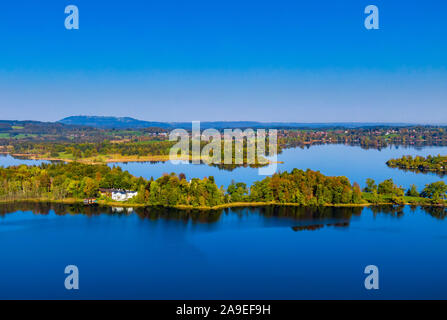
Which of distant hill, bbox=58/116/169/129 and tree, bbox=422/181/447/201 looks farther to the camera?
distant hill, bbox=58/116/169/129

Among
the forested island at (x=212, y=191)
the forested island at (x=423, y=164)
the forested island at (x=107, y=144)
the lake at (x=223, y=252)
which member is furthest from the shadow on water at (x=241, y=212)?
the forested island at (x=107, y=144)

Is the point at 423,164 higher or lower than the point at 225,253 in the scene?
higher

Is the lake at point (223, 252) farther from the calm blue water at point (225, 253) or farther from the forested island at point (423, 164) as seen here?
the forested island at point (423, 164)

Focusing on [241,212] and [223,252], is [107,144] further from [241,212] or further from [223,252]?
[223,252]

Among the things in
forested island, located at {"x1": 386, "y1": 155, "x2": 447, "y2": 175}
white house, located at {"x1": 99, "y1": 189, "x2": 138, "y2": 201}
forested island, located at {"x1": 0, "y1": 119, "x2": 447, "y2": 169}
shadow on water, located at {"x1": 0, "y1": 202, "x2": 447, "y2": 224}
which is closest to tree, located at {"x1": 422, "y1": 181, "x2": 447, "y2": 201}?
shadow on water, located at {"x1": 0, "y1": 202, "x2": 447, "y2": 224}

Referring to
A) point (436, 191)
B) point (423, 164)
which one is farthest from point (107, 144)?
point (436, 191)

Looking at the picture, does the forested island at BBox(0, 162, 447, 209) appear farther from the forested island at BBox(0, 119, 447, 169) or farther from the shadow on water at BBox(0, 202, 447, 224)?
the forested island at BBox(0, 119, 447, 169)
